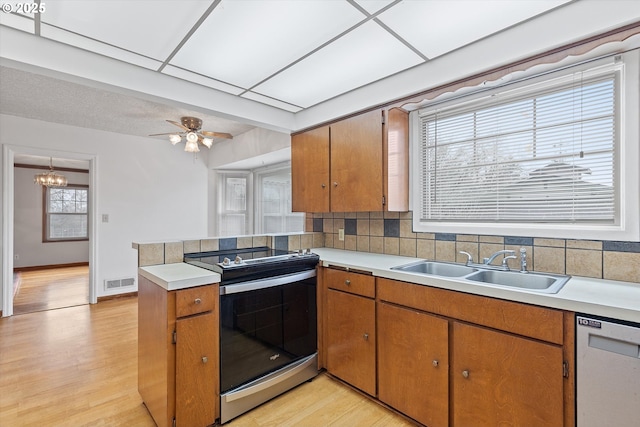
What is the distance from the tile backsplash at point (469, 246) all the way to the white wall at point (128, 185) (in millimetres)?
2906

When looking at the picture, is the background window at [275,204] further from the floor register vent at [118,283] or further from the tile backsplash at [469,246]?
the floor register vent at [118,283]

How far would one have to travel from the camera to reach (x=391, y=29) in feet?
5.35

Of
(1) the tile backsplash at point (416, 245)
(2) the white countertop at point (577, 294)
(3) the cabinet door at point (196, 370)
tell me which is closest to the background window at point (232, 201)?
(1) the tile backsplash at point (416, 245)

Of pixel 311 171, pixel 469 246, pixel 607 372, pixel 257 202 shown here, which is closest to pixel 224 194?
pixel 257 202

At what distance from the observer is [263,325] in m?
1.95

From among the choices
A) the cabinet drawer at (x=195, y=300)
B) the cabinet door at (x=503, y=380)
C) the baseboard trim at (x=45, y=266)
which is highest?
the cabinet drawer at (x=195, y=300)

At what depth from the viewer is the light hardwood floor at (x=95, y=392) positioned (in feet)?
5.94

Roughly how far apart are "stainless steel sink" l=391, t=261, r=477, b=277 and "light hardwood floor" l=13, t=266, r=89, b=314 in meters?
4.60

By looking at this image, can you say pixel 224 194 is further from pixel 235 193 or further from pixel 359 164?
pixel 359 164

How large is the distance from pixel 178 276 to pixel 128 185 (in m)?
3.70

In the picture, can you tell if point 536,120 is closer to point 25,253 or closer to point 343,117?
point 343,117

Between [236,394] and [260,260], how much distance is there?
2.63ft

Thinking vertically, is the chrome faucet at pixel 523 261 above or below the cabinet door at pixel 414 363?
above

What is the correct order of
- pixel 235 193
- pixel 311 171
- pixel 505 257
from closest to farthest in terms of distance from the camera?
1. pixel 505 257
2. pixel 311 171
3. pixel 235 193
